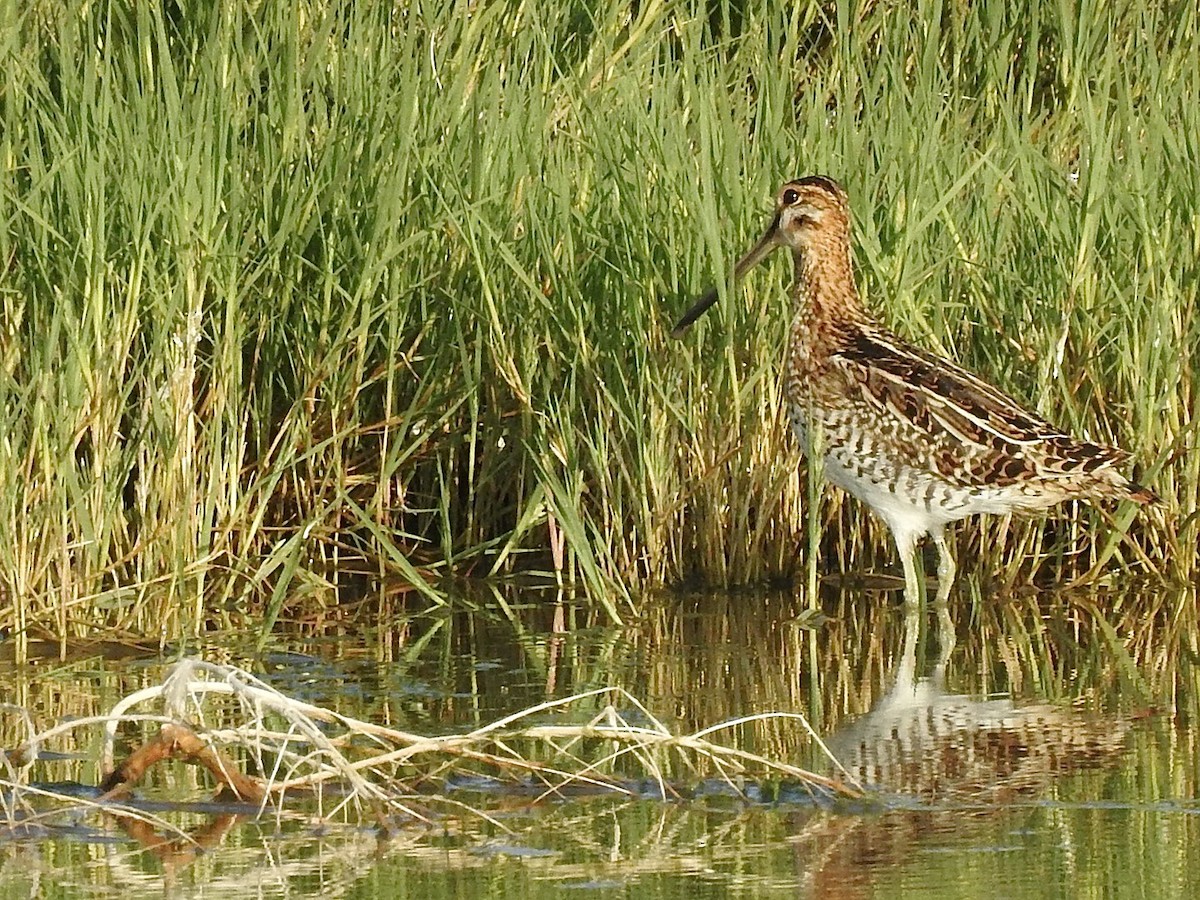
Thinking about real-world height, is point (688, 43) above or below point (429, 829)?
above

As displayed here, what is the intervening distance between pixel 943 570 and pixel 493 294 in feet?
4.85

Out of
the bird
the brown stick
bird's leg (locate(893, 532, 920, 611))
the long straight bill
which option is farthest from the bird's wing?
the brown stick

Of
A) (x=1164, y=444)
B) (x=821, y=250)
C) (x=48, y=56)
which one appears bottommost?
(x=1164, y=444)

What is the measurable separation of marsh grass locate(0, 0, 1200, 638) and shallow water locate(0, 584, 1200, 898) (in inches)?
9.8

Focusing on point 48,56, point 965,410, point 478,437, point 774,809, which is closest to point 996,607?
point 965,410

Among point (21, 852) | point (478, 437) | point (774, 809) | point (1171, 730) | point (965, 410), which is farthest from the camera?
point (478, 437)

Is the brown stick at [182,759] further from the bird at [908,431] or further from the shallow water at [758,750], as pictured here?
the bird at [908,431]

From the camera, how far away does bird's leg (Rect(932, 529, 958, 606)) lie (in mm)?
6988

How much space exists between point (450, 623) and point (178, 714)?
8.00 feet

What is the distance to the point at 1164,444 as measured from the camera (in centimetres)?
704

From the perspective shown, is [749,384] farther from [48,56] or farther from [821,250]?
[48,56]

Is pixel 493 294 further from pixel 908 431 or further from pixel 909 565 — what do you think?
pixel 909 565

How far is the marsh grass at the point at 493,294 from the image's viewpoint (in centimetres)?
637

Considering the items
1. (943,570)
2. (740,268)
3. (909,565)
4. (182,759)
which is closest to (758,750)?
(182,759)
